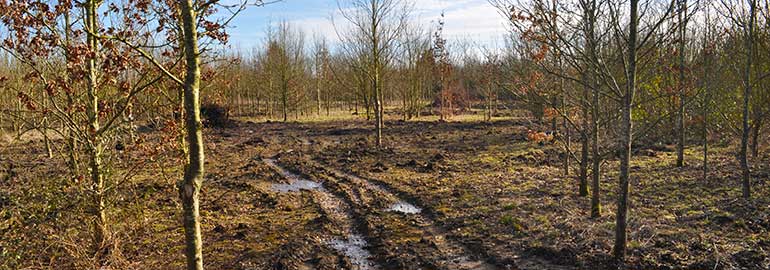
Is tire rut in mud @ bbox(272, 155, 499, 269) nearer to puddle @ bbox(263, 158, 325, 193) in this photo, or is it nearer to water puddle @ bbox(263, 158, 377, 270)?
water puddle @ bbox(263, 158, 377, 270)

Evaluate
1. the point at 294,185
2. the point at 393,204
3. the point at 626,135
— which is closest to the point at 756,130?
the point at 626,135

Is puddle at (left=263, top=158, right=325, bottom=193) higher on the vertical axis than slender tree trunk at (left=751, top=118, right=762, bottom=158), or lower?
lower

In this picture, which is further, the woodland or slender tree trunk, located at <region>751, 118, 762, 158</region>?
slender tree trunk, located at <region>751, 118, 762, 158</region>

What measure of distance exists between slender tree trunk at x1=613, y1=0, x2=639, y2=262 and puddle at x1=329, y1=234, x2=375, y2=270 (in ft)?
10.8

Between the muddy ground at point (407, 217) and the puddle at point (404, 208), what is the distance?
7 centimetres

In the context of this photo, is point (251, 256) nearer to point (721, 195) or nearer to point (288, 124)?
point (721, 195)

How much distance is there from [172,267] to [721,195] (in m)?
9.91

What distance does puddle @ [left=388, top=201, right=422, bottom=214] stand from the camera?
9.66m

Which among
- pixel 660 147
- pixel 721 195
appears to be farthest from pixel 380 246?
pixel 660 147

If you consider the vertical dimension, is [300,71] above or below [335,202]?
above

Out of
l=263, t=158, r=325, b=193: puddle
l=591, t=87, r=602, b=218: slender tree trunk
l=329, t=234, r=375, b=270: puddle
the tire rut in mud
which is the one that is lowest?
l=329, t=234, r=375, b=270: puddle

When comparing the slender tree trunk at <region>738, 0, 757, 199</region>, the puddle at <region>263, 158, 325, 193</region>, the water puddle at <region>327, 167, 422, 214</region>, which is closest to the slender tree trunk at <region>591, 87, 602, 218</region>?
the slender tree trunk at <region>738, 0, 757, 199</region>

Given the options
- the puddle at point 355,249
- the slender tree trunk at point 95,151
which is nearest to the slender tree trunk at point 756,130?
the puddle at point 355,249

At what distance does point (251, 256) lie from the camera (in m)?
6.92
